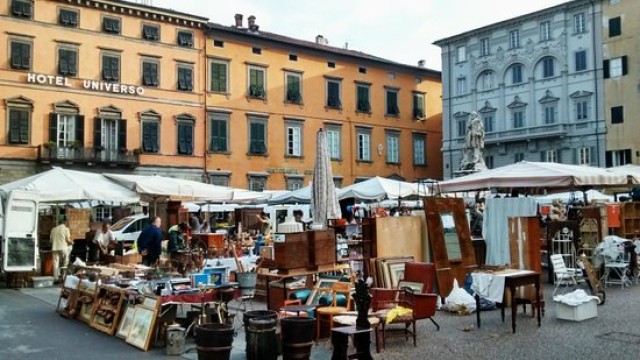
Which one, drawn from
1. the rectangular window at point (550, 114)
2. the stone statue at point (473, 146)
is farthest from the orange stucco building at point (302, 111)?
the stone statue at point (473, 146)

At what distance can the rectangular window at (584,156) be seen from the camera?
37219 millimetres

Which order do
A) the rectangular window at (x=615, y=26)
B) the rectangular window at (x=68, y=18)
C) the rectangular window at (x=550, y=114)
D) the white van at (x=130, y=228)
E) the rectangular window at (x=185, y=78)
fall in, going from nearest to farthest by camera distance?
the white van at (x=130, y=228)
the rectangular window at (x=68, y=18)
the rectangular window at (x=185, y=78)
the rectangular window at (x=615, y=26)
the rectangular window at (x=550, y=114)

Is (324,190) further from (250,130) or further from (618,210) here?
(250,130)

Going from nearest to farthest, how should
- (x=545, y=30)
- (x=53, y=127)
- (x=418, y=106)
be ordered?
1. (x=53, y=127)
2. (x=545, y=30)
3. (x=418, y=106)

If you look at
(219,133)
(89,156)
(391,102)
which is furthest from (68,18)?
(391,102)

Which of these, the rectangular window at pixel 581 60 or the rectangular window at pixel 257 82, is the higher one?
the rectangular window at pixel 581 60

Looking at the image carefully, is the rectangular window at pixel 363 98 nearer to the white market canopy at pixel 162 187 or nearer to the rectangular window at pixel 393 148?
the rectangular window at pixel 393 148

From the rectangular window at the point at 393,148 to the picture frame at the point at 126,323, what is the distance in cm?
3447

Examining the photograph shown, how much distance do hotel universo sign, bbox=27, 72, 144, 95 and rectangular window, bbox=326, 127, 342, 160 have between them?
12590 millimetres

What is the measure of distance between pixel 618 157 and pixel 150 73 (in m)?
27.7

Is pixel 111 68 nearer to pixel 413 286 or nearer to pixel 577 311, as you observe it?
pixel 413 286

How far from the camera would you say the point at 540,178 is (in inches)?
494

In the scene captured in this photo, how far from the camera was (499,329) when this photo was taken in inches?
345

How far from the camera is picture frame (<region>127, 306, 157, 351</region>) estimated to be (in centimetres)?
804
